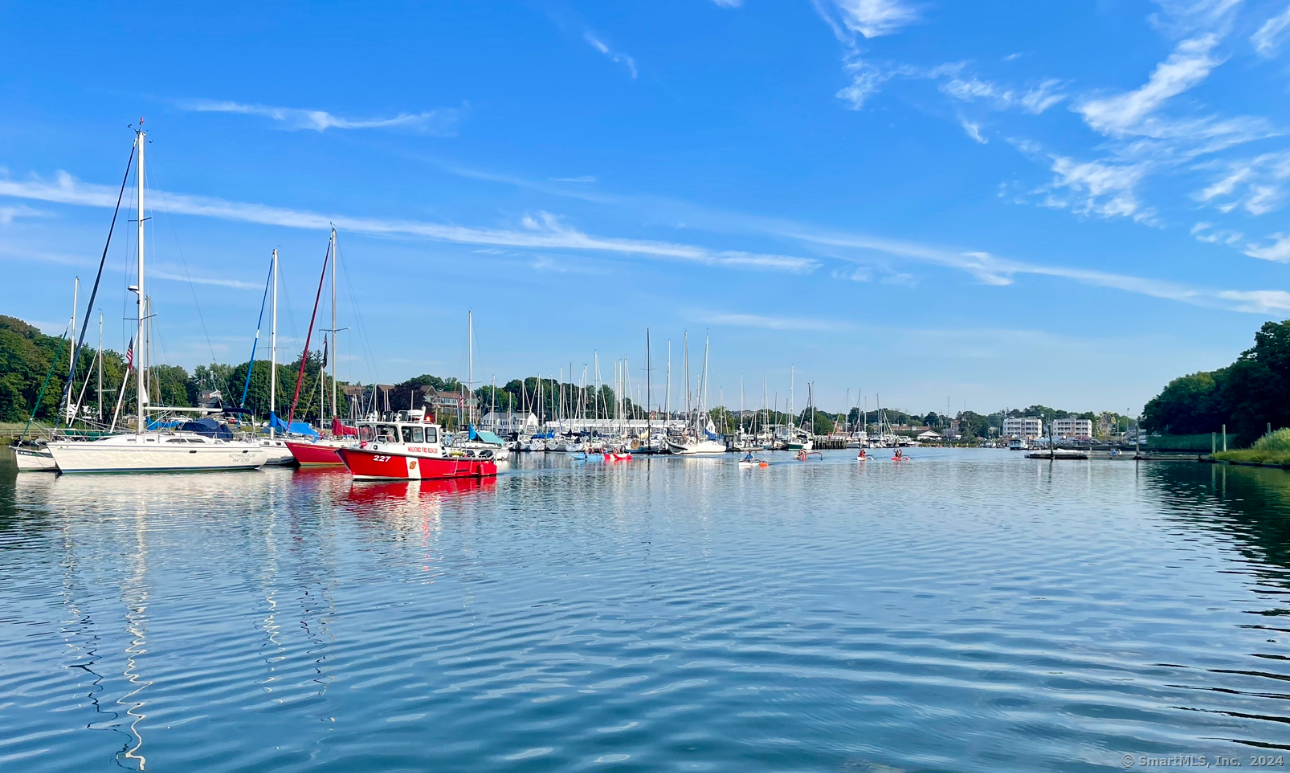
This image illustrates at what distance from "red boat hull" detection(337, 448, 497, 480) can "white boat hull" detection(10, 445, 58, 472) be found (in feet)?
71.1

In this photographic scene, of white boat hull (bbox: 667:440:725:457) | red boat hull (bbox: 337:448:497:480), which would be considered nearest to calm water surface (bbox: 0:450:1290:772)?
red boat hull (bbox: 337:448:497:480)

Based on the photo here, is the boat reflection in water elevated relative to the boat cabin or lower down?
lower down

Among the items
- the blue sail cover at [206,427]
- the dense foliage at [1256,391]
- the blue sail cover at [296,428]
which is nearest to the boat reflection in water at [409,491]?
the blue sail cover at [206,427]

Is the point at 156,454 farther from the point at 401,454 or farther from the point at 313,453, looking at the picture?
the point at 401,454

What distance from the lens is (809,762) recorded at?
873cm

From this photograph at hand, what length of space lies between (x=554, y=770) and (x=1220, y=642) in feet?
38.6

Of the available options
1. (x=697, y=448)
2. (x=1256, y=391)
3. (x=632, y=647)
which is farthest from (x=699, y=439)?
(x=632, y=647)

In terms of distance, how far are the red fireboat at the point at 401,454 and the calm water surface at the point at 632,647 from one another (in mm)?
21537

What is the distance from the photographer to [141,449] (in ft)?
186

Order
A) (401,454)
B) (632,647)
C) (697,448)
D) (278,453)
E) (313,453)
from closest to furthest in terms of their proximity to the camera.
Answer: (632,647), (401,454), (313,453), (278,453), (697,448)

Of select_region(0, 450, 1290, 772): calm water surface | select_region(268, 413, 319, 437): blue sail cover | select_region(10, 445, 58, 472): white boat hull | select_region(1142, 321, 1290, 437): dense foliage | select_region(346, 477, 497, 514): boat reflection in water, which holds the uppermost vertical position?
select_region(1142, 321, 1290, 437): dense foliage

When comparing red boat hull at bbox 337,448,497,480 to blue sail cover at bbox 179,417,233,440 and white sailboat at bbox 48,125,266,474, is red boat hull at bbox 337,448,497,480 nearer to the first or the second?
white sailboat at bbox 48,125,266,474

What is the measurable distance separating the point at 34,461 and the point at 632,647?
196 feet

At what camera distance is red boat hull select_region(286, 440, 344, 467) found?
228ft
